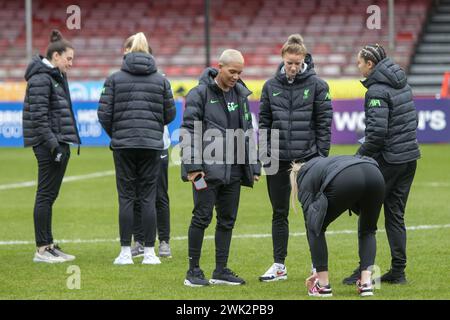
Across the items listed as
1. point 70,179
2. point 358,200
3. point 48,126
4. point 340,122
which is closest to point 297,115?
point 358,200

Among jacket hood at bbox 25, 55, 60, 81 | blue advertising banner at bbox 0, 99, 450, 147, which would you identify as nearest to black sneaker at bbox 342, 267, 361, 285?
jacket hood at bbox 25, 55, 60, 81

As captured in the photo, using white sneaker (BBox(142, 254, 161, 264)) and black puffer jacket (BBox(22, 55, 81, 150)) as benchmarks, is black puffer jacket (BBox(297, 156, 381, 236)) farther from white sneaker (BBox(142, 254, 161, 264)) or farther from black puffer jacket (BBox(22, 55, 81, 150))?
black puffer jacket (BBox(22, 55, 81, 150))

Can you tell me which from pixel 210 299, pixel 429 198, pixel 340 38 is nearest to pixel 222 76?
pixel 210 299

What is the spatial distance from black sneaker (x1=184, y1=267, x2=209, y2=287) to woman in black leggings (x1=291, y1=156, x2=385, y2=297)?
3.61 feet

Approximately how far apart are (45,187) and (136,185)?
1.09 m

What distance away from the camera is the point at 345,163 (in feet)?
27.3

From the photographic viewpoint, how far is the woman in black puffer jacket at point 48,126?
35.8 feet

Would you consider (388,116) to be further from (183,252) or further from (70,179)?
(70,179)

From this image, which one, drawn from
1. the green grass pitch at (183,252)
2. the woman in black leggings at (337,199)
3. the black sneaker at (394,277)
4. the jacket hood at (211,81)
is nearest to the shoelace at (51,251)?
the green grass pitch at (183,252)

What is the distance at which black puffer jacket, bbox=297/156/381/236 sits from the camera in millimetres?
8305

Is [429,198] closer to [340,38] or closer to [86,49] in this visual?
[340,38]

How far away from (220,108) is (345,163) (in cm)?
154

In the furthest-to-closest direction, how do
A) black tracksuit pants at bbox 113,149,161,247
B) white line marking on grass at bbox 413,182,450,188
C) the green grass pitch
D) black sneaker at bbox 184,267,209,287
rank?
white line marking on grass at bbox 413,182,450,188 → black tracksuit pants at bbox 113,149,161,247 → black sneaker at bbox 184,267,209,287 → the green grass pitch

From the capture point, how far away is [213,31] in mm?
37281
